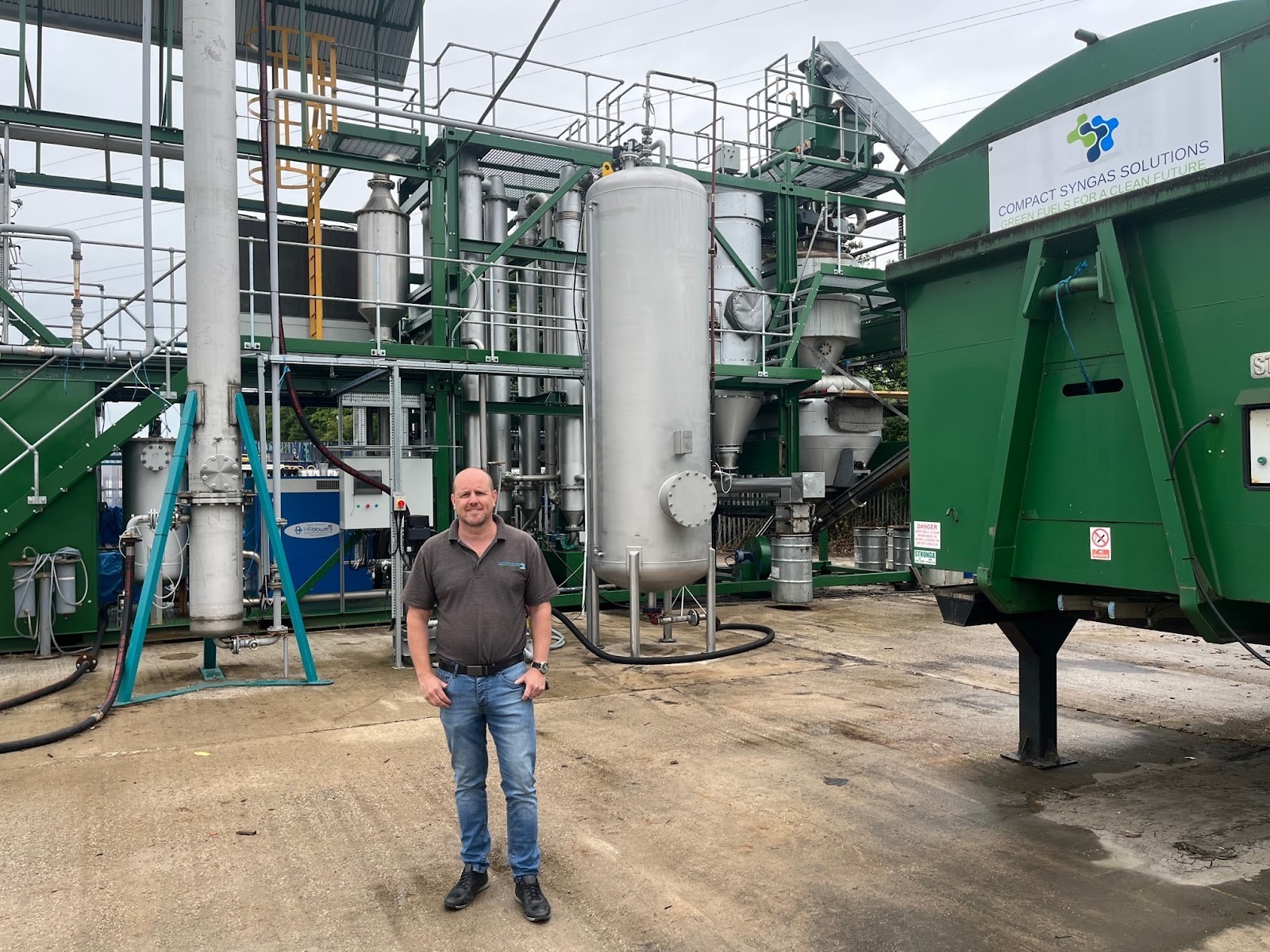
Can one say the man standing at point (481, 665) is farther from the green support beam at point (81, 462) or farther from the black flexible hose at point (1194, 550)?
the green support beam at point (81, 462)

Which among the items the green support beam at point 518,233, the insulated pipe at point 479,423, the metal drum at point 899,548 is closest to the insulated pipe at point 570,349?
the green support beam at point 518,233

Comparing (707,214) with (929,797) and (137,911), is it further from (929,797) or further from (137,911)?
(137,911)

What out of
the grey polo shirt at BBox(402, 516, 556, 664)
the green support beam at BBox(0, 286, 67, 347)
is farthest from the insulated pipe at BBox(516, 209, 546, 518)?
the grey polo shirt at BBox(402, 516, 556, 664)

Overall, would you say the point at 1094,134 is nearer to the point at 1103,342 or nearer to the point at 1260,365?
the point at 1103,342

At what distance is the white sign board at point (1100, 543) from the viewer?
4.39 meters

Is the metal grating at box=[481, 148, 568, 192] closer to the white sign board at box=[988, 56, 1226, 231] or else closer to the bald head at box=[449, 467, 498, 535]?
the white sign board at box=[988, 56, 1226, 231]

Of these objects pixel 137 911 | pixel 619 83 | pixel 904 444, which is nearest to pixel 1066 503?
pixel 137 911

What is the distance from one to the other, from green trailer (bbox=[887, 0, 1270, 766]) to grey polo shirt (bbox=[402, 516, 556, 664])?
2355 millimetres

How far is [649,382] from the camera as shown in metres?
9.09

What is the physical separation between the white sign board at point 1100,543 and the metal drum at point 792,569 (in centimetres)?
855

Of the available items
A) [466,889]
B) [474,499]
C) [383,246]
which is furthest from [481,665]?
[383,246]

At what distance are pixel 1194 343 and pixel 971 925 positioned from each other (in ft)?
8.37

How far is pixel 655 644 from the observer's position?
10141 mm

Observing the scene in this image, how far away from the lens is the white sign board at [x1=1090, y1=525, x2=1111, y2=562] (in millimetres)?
4391
